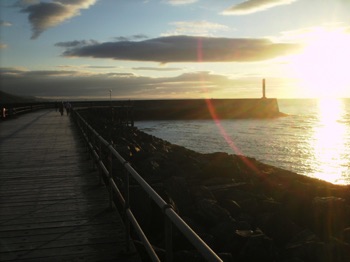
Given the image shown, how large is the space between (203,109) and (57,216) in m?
78.2

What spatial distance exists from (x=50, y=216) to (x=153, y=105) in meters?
76.0

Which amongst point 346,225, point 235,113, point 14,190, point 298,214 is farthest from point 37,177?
point 235,113

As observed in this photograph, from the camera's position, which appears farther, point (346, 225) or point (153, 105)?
point (153, 105)

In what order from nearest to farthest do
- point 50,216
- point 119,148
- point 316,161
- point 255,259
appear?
1. point 50,216
2. point 255,259
3. point 119,148
4. point 316,161

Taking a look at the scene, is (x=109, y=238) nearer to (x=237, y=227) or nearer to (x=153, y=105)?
(x=237, y=227)

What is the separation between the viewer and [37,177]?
8.55 meters

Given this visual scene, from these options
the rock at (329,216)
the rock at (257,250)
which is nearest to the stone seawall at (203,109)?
the rock at (329,216)

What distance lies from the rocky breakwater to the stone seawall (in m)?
66.6

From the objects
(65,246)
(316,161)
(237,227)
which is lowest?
(316,161)

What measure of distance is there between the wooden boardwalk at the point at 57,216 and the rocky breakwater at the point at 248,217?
95cm

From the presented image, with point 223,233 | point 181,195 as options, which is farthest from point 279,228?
point 181,195

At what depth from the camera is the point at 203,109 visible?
83312 millimetres

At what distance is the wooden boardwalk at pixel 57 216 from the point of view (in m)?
4.35

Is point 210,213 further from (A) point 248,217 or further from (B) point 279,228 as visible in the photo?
(B) point 279,228
